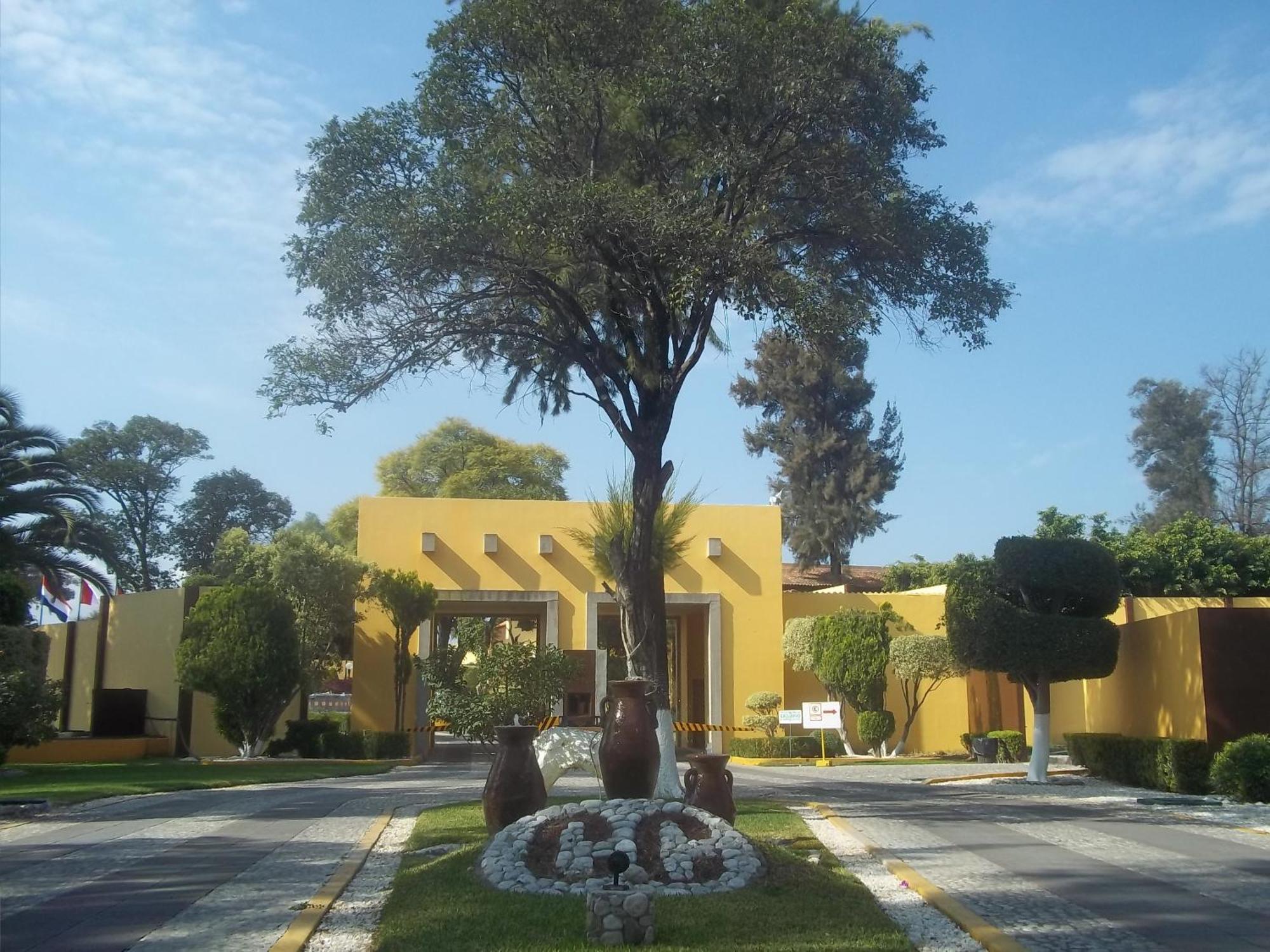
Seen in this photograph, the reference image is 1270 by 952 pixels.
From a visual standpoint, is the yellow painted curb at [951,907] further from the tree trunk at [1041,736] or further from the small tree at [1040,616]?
the tree trunk at [1041,736]

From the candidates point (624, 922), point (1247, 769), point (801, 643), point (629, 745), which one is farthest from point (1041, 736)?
point (624, 922)

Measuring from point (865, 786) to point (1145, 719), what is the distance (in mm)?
4736

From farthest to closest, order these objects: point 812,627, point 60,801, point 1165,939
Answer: point 812,627
point 60,801
point 1165,939

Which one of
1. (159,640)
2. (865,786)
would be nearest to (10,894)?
(865,786)

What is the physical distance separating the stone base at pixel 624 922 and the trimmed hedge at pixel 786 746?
21.9 m

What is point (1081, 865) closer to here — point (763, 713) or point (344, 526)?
point (763, 713)

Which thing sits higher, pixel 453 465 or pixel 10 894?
pixel 453 465

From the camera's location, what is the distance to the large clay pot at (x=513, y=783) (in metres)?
10.1

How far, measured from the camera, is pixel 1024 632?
62.2ft

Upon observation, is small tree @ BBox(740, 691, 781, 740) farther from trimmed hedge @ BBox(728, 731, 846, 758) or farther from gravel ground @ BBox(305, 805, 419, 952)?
gravel ground @ BBox(305, 805, 419, 952)

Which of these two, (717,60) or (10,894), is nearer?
(10,894)

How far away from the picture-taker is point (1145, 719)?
63.1 ft

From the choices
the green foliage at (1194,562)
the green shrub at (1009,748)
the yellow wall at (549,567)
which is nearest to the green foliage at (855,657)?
the yellow wall at (549,567)

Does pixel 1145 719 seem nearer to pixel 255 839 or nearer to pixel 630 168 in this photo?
pixel 630 168
